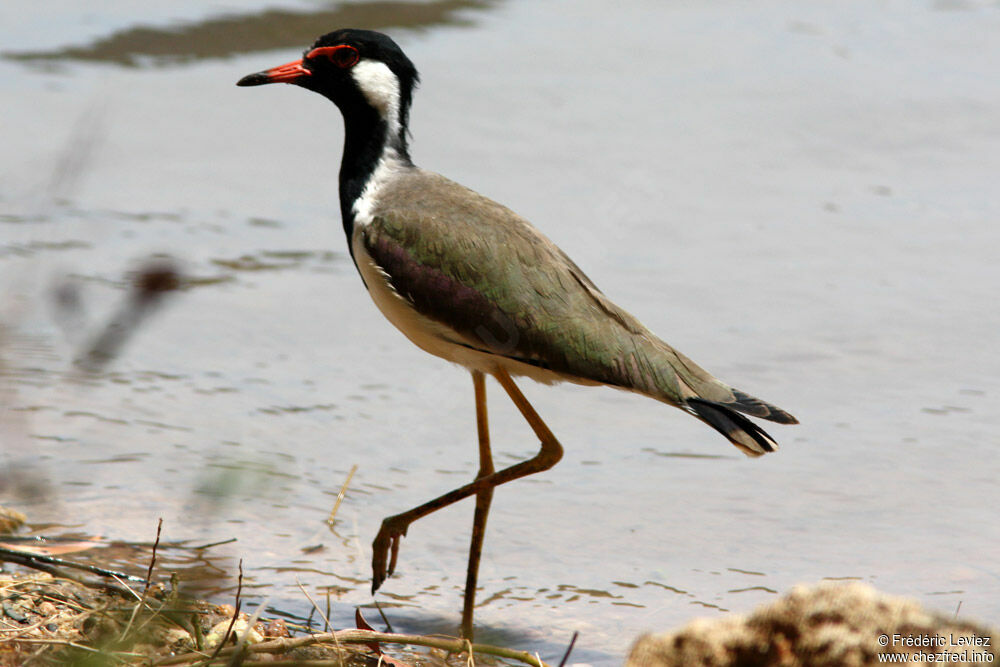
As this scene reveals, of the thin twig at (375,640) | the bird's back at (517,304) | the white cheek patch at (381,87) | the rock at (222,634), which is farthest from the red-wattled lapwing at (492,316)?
the thin twig at (375,640)

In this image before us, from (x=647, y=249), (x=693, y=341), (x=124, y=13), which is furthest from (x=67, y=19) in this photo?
(x=693, y=341)

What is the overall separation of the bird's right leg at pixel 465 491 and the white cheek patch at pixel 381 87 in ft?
3.43

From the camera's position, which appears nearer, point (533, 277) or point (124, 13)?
point (533, 277)

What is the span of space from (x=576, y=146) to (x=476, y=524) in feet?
15.9

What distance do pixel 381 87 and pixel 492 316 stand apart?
104 centimetres

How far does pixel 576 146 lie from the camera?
358 inches

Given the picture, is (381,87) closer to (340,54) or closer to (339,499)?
(340,54)

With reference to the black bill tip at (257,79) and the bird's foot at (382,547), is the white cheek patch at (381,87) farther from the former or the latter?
the bird's foot at (382,547)

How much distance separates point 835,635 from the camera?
278 centimetres

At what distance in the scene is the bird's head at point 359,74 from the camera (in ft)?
16.2

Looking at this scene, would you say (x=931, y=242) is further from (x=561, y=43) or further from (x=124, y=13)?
(x=124, y=13)

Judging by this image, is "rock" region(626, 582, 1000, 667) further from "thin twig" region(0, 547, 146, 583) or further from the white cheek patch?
the white cheek patch

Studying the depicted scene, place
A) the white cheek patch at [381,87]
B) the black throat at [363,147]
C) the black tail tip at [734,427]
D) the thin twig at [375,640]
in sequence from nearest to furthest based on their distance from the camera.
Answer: the thin twig at [375,640]
the black tail tip at [734,427]
the black throat at [363,147]
the white cheek patch at [381,87]

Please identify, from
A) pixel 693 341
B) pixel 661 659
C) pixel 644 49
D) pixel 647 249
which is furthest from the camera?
pixel 644 49
